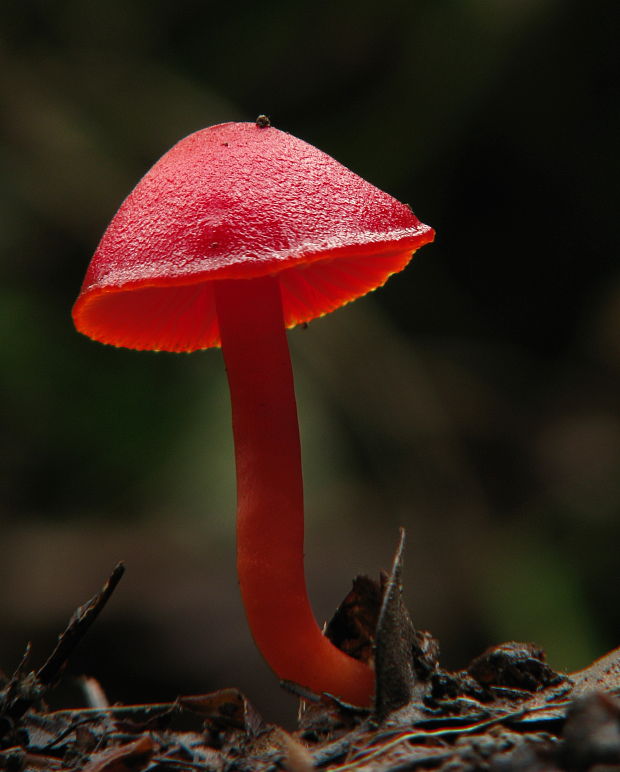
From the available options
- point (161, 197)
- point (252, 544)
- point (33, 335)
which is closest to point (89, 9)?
point (33, 335)

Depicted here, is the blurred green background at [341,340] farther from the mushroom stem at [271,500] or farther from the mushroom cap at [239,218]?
the mushroom cap at [239,218]

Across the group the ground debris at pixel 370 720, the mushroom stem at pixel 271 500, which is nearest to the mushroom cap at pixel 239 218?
the mushroom stem at pixel 271 500

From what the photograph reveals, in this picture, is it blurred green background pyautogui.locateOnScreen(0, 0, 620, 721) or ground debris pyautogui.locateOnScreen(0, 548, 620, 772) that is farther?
blurred green background pyautogui.locateOnScreen(0, 0, 620, 721)

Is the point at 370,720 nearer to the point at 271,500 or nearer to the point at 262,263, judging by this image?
the point at 271,500

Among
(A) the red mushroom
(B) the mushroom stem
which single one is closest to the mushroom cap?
(A) the red mushroom

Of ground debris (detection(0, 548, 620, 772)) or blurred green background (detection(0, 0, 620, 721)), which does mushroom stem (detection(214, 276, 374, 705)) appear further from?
blurred green background (detection(0, 0, 620, 721))

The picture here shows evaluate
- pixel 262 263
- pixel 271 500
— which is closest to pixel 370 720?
pixel 271 500
